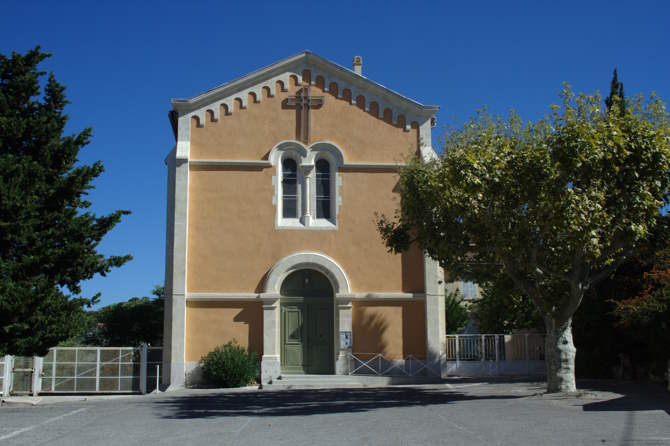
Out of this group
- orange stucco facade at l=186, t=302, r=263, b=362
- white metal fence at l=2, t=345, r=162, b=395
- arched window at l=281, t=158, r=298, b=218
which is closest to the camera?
white metal fence at l=2, t=345, r=162, b=395

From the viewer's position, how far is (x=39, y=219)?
18.1 meters

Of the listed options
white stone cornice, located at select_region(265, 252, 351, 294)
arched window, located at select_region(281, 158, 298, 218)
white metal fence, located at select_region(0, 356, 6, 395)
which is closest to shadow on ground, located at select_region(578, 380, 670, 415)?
white stone cornice, located at select_region(265, 252, 351, 294)

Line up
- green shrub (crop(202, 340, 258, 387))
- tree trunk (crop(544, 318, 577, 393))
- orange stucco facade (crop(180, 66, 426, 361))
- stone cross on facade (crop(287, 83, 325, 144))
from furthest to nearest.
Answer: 1. stone cross on facade (crop(287, 83, 325, 144))
2. orange stucco facade (crop(180, 66, 426, 361))
3. green shrub (crop(202, 340, 258, 387))
4. tree trunk (crop(544, 318, 577, 393))

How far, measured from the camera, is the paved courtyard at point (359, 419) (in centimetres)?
1103

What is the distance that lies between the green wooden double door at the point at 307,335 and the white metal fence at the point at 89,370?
3.94 m

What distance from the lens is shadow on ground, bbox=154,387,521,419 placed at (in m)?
14.3

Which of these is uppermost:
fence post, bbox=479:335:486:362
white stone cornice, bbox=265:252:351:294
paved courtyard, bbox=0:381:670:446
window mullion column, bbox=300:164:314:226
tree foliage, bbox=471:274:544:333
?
window mullion column, bbox=300:164:314:226

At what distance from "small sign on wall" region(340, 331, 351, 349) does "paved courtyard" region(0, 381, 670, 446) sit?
3.18 metres

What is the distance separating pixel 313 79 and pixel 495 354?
10.4m

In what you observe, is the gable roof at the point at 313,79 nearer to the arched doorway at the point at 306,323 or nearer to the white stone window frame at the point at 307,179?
the white stone window frame at the point at 307,179

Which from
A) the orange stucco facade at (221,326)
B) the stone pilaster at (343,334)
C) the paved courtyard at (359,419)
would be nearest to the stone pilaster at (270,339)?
the orange stucco facade at (221,326)

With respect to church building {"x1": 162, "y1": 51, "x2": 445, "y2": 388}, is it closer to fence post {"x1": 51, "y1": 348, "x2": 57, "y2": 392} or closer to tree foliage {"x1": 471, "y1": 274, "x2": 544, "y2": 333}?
tree foliage {"x1": 471, "y1": 274, "x2": 544, "y2": 333}

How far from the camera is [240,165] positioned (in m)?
22.2

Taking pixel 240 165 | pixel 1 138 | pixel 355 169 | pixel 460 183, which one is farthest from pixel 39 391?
pixel 460 183
